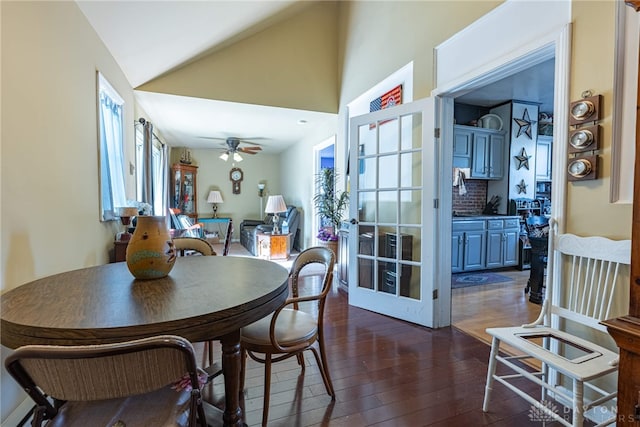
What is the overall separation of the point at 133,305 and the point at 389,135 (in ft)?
8.56

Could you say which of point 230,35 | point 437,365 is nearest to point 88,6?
point 230,35

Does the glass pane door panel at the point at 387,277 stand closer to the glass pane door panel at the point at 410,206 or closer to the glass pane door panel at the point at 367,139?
the glass pane door panel at the point at 410,206

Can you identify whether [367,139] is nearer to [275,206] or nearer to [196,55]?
[196,55]

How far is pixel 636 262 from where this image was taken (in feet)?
3.01

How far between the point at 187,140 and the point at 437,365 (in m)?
6.54

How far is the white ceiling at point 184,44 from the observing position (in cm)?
258

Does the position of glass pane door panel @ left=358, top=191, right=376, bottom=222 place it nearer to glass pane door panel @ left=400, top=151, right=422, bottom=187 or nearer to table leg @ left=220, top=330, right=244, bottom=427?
glass pane door panel @ left=400, top=151, right=422, bottom=187

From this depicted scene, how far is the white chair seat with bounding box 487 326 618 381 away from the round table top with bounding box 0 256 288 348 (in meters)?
1.16

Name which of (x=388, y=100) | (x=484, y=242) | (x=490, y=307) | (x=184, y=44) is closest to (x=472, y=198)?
(x=484, y=242)

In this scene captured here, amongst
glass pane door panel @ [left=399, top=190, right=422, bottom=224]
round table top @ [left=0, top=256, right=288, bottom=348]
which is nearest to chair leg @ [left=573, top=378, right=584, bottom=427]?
round table top @ [left=0, top=256, right=288, bottom=348]

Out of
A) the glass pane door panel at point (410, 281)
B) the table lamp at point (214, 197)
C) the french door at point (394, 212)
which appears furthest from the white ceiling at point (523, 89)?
the table lamp at point (214, 197)

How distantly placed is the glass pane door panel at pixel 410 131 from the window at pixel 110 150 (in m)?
2.64

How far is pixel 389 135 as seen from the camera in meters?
3.05

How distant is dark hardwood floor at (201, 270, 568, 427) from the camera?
1606 millimetres
